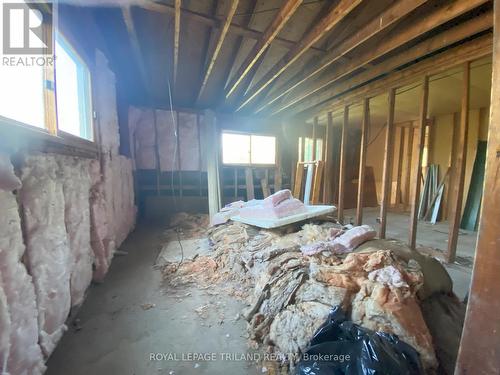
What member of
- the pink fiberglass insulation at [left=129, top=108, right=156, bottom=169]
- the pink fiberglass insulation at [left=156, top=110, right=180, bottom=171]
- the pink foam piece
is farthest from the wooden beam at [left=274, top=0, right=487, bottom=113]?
the pink fiberglass insulation at [left=129, top=108, right=156, bottom=169]

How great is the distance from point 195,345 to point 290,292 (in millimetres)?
756

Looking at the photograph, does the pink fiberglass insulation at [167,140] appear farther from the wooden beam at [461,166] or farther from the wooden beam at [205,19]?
the wooden beam at [461,166]

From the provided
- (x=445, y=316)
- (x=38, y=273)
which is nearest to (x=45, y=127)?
(x=38, y=273)

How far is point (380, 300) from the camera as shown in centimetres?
126

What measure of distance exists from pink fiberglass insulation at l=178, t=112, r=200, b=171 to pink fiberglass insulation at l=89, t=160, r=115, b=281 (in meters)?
2.73

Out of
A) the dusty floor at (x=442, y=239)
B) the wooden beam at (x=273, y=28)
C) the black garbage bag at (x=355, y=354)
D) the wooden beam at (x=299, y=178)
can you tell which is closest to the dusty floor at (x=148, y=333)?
the black garbage bag at (x=355, y=354)

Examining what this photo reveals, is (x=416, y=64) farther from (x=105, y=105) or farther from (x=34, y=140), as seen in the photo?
(x=105, y=105)

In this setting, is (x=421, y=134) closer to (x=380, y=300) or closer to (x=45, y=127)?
(x=380, y=300)

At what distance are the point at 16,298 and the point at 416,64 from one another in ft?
13.9

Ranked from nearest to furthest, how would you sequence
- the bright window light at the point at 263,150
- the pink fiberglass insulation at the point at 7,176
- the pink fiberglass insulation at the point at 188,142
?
the pink fiberglass insulation at the point at 7,176 → the pink fiberglass insulation at the point at 188,142 → the bright window light at the point at 263,150

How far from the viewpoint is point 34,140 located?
139 centimetres

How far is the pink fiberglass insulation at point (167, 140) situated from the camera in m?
5.12

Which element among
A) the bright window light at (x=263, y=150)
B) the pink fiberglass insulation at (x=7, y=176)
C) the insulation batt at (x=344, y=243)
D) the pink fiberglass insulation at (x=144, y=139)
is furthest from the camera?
the bright window light at (x=263, y=150)

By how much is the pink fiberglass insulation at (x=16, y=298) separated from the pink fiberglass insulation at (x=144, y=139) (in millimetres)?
4195
